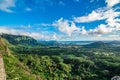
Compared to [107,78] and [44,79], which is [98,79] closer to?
[107,78]

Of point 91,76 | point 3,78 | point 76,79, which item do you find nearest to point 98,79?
point 91,76

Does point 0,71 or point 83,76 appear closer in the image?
point 0,71

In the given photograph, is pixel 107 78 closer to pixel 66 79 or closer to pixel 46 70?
pixel 66 79

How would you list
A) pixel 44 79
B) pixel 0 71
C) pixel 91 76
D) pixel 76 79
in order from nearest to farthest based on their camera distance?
pixel 0 71 → pixel 44 79 → pixel 76 79 → pixel 91 76

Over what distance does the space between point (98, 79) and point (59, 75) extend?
114ft

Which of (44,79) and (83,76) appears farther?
(83,76)

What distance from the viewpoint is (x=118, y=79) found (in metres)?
132

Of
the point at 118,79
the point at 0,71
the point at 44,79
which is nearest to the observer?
the point at 0,71

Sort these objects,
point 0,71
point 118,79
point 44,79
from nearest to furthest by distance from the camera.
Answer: point 0,71 < point 118,79 < point 44,79

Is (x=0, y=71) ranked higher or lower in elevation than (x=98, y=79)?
higher

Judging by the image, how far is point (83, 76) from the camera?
649 ft

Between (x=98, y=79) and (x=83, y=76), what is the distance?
14592 mm

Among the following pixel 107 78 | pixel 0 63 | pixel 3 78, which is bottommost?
pixel 107 78

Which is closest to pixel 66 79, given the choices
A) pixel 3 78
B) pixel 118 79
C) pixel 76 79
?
pixel 76 79
